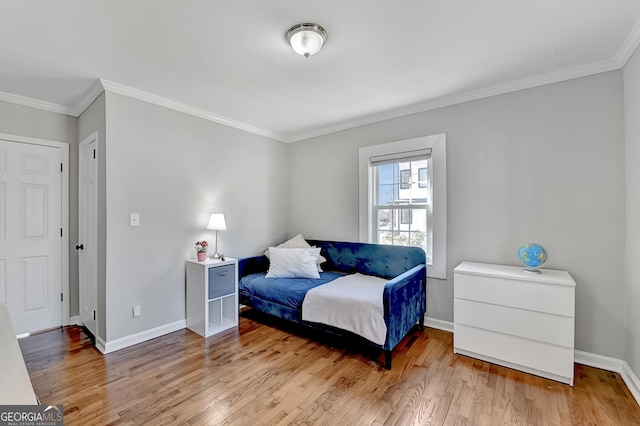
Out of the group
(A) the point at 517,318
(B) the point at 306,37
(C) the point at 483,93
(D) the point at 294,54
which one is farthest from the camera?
(C) the point at 483,93

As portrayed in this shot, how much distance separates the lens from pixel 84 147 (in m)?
3.14

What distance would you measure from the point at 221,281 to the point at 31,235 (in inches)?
79.4

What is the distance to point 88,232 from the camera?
3.04 metres

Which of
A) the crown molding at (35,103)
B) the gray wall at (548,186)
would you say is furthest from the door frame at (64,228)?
the gray wall at (548,186)

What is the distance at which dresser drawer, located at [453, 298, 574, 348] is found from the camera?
2117 mm

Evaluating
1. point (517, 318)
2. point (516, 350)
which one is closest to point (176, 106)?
point (517, 318)

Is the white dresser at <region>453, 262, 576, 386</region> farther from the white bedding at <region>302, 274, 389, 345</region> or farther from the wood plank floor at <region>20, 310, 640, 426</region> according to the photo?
the white bedding at <region>302, 274, 389, 345</region>

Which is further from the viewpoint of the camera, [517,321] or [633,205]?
[517,321]

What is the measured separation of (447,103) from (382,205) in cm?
130

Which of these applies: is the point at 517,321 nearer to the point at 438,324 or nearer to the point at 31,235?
the point at 438,324

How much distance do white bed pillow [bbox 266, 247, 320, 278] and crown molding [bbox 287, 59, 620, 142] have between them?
5.67 feet

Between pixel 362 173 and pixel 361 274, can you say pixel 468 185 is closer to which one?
pixel 362 173

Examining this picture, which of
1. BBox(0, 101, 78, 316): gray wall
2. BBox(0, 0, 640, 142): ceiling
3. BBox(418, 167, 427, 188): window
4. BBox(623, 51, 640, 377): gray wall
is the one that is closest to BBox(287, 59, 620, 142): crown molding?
BBox(0, 0, 640, 142): ceiling

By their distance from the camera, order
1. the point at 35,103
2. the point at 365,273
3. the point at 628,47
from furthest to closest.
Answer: the point at 365,273, the point at 35,103, the point at 628,47
